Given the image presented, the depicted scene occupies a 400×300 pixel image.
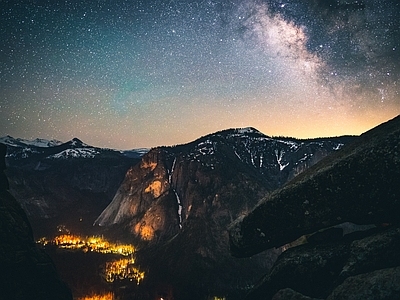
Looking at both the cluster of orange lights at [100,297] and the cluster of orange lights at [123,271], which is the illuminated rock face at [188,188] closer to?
the cluster of orange lights at [123,271]

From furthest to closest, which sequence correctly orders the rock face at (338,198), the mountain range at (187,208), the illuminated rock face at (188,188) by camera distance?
the illuminated rock face at (188,188) → the mountain range at (187,208) → the rock face at (338,198)

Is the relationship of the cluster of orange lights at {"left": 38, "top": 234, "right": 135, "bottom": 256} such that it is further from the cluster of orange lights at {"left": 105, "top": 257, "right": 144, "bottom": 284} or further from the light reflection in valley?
the cluster of orange lights at {"left": 105, "top": 257, "right": 144, "bottom": 284}

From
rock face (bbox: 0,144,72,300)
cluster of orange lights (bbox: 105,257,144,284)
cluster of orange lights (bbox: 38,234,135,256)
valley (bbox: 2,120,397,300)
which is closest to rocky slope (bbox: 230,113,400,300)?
valley (bbox: 2,120,397,300)

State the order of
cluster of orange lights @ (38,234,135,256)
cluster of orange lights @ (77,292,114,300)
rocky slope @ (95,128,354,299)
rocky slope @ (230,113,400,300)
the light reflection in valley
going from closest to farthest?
rocky slope @ (230,113,400,300)
cluster of orange lights @ (77,292,114,300)
the light reflection in valley
rocky slope @ (95,128,354,299)
cluster of orange lights @ (38,234,135,256)

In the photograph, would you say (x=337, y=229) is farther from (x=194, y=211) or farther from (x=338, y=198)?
(x=194, y=211)

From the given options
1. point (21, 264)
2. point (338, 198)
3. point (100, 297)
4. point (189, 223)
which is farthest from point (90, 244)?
point (338, 198)

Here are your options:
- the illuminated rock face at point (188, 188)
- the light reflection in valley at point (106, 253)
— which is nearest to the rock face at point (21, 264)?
the light reflection in valley at point (106, 253)

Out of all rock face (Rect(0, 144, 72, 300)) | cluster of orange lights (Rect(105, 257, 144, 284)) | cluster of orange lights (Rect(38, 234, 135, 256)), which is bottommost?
cluster of orange lights (Rect(105, 257, 144, 284))
